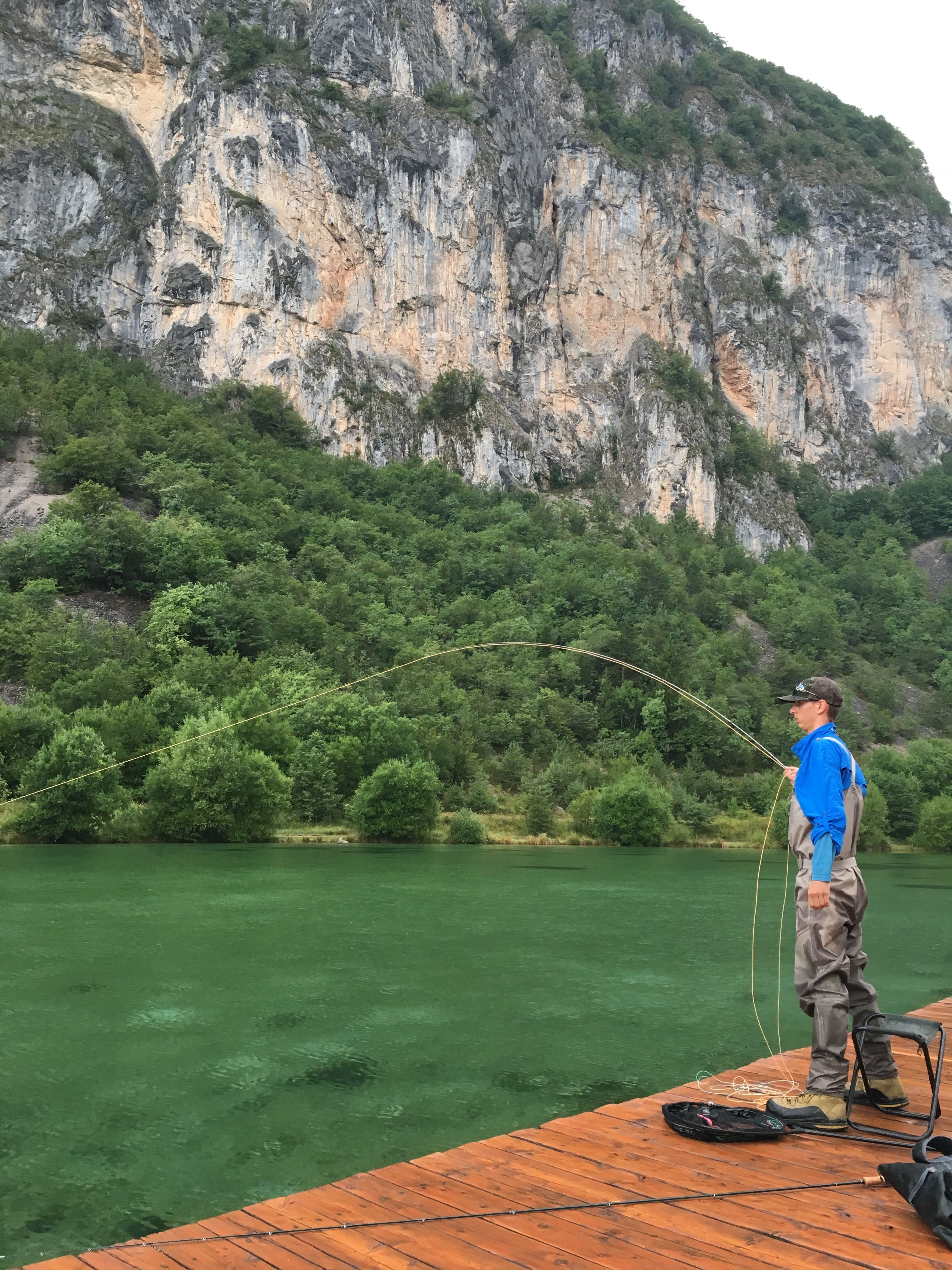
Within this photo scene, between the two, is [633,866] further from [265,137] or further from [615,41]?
[615,41]

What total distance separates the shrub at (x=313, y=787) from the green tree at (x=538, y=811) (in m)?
9.54

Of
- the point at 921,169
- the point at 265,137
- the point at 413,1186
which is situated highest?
the point at 921,169

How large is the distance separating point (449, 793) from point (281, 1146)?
45203 millimetres

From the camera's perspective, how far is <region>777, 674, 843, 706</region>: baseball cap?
20.6ft

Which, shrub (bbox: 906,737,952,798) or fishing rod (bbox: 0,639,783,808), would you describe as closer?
fishing rod (bbox: 0,639,783,808)

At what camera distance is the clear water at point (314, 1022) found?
669 cm

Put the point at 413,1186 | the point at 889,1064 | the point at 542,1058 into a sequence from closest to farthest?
the point at 413,1186, the point at 889,1064, the point at 542,1058

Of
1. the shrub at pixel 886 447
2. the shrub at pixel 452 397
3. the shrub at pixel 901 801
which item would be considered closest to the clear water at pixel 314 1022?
the shrub at pixel 901 801

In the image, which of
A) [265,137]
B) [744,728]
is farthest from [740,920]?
[265,137]

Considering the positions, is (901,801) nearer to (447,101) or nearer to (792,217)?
(447,101)

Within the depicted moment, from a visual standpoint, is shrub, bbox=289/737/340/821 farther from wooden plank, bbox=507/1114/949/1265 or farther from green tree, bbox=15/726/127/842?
wooden plank, bbox=507/1114/949/1265

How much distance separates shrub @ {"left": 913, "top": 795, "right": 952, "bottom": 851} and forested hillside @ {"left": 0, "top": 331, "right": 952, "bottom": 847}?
0.16 m

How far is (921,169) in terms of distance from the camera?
135000 mm

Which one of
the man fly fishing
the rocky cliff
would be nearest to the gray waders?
the man fly fishing
